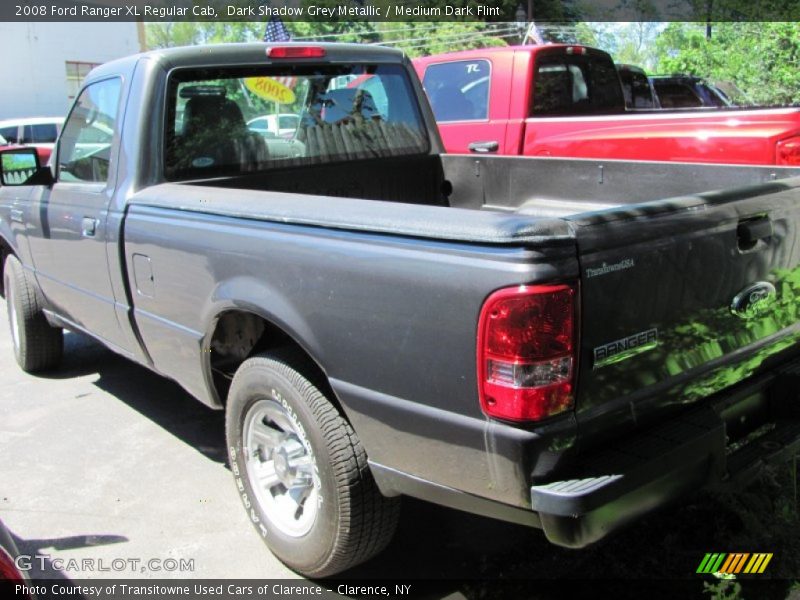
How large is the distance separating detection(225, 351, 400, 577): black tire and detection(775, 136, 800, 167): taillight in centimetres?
381

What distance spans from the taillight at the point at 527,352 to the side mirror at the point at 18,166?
133 inches

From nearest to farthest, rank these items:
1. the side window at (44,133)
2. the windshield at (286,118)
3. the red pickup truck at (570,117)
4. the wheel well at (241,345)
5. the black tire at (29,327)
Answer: the wheel well at (241,345) → the windshield at (286,118) → the black tire at (29,327) → the red pickup truck at (570,117) → the side window at (44,133)

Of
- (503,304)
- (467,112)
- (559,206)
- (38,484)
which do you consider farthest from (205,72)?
(467,112)

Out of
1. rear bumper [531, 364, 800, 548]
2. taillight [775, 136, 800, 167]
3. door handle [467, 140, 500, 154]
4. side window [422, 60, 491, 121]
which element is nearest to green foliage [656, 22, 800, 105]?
side window [422, 60, 491, 121]

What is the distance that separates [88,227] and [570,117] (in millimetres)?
A: 4164

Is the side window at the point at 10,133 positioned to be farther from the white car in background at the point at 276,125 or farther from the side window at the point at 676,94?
the white car in background at the point at 276,125

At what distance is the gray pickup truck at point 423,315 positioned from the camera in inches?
82.7

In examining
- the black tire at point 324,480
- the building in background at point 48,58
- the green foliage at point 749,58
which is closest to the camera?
the black tire at point 324,480

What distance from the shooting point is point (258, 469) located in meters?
3.18

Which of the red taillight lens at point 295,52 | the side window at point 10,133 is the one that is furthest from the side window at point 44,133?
the red taillight lens at point 295,52

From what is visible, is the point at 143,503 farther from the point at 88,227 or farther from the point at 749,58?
the point at 749,58

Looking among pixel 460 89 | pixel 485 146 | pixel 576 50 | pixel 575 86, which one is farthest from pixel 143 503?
pixel 576 50

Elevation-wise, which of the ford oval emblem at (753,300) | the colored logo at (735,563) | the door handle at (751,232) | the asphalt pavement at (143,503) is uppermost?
the door handle at (751,232)

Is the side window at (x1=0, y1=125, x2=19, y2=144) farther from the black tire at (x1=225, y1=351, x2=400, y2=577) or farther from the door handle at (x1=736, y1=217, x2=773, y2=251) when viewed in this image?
the door handle at (x1=736, y1=217, x2=773, y2=251)
